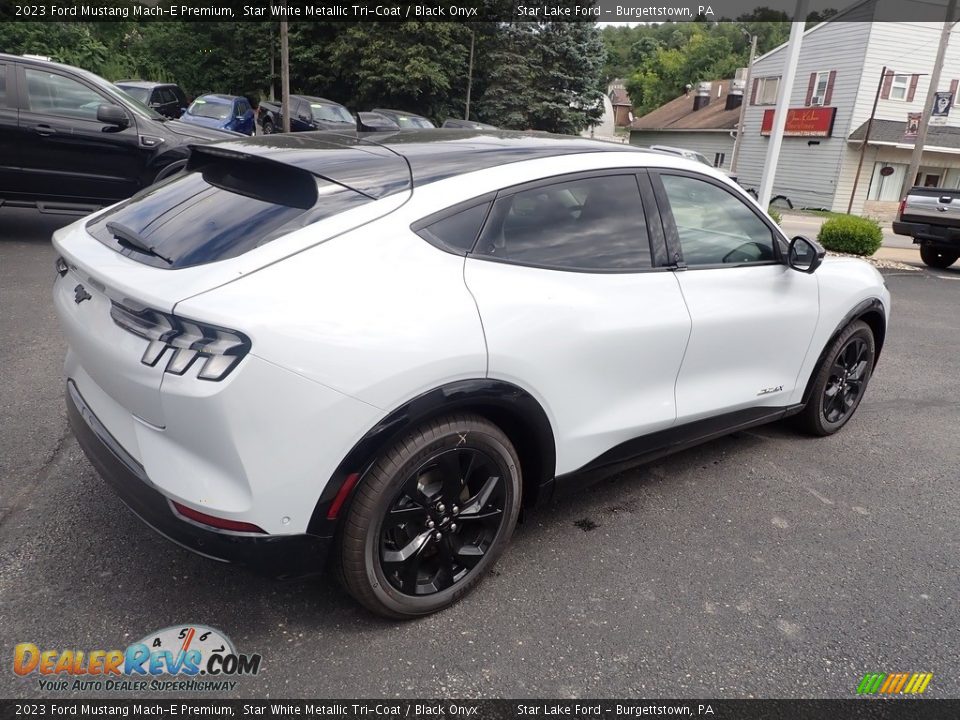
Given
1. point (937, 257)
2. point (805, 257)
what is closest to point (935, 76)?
point (937, 257)

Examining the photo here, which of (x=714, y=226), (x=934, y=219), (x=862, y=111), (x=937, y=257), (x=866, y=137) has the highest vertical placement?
(x=862, y=111)

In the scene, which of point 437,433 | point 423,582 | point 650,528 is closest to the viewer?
point 437,433

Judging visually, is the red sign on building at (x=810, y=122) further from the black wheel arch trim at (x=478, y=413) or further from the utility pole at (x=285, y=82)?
the black wheel arch trim at (x=478, y=413)

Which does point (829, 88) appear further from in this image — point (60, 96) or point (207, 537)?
point (207, 537)

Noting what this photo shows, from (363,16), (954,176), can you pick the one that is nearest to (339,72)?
(363,16)

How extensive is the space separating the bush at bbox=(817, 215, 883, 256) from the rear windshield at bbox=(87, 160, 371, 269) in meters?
12.4

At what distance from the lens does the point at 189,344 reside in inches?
78.2

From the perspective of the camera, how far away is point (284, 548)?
2.12 meters

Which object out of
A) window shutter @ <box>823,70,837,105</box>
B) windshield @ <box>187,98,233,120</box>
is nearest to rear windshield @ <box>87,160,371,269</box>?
windshield @ <box>187,98,233,120</box>

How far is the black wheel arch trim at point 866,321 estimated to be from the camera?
402cm

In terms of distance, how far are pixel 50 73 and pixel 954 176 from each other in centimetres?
4004

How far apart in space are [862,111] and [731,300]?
114ft

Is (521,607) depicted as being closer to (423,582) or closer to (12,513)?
(423,582)

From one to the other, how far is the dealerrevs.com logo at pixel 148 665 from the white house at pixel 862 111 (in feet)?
114
